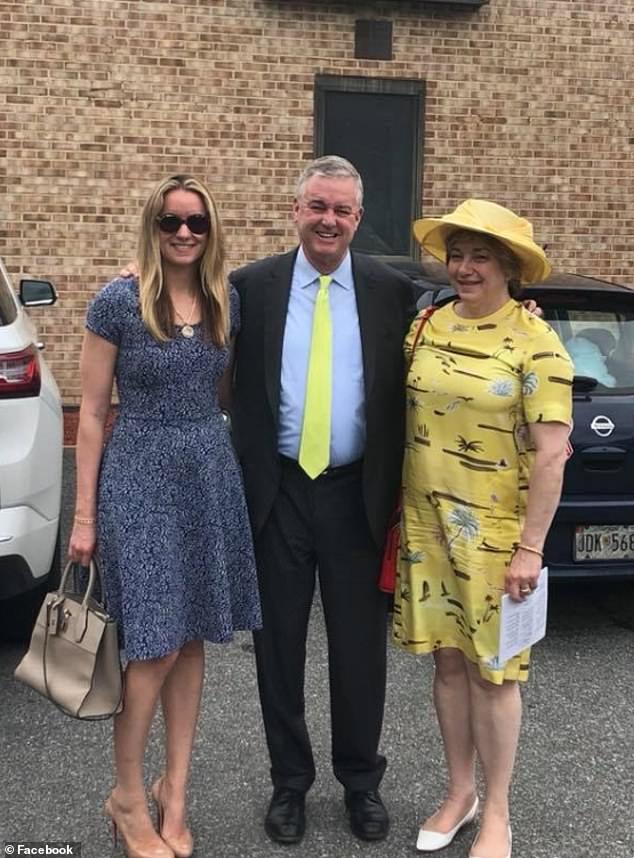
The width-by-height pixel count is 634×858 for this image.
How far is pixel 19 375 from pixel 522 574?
1.94m

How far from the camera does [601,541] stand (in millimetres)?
4242

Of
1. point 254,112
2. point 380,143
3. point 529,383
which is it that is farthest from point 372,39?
point 529,383

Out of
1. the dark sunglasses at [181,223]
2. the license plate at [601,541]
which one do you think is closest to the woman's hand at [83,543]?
A: the dark sunglasses at [181,223]

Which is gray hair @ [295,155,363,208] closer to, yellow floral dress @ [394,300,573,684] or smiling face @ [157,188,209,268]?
smiling face @ [157,188,209,268]

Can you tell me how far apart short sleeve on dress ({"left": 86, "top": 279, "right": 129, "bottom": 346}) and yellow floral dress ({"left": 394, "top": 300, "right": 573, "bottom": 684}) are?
81cm

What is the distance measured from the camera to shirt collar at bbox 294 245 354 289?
285 centimetres

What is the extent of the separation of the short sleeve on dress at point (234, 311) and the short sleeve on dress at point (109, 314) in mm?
325

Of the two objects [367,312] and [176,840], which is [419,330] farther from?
[176,840]

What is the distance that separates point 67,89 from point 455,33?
333cm

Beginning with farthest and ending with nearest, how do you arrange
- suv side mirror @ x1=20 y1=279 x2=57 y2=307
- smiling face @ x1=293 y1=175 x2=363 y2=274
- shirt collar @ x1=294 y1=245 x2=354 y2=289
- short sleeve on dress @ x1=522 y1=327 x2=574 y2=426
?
suv side mirror @ x1=20 y1=279 x2=57 y2=307, shirt collar @ x1=294 y1=245 x2=354 y2=289, smiling face @ x1=293 y1=175 x2=363 y2=274, short sleeve on dress @ x1=522 y1=327 x2=574 y2=426

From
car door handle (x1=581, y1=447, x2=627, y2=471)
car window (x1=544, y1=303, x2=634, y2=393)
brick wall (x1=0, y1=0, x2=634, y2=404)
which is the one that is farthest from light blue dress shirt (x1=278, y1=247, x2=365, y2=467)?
brick wall (x1=0, y1=0, x2=634, y2=404)

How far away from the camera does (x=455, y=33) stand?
863 centimetres

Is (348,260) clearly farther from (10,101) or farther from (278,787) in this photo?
(10,101)

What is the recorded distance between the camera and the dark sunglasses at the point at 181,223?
102 inches
